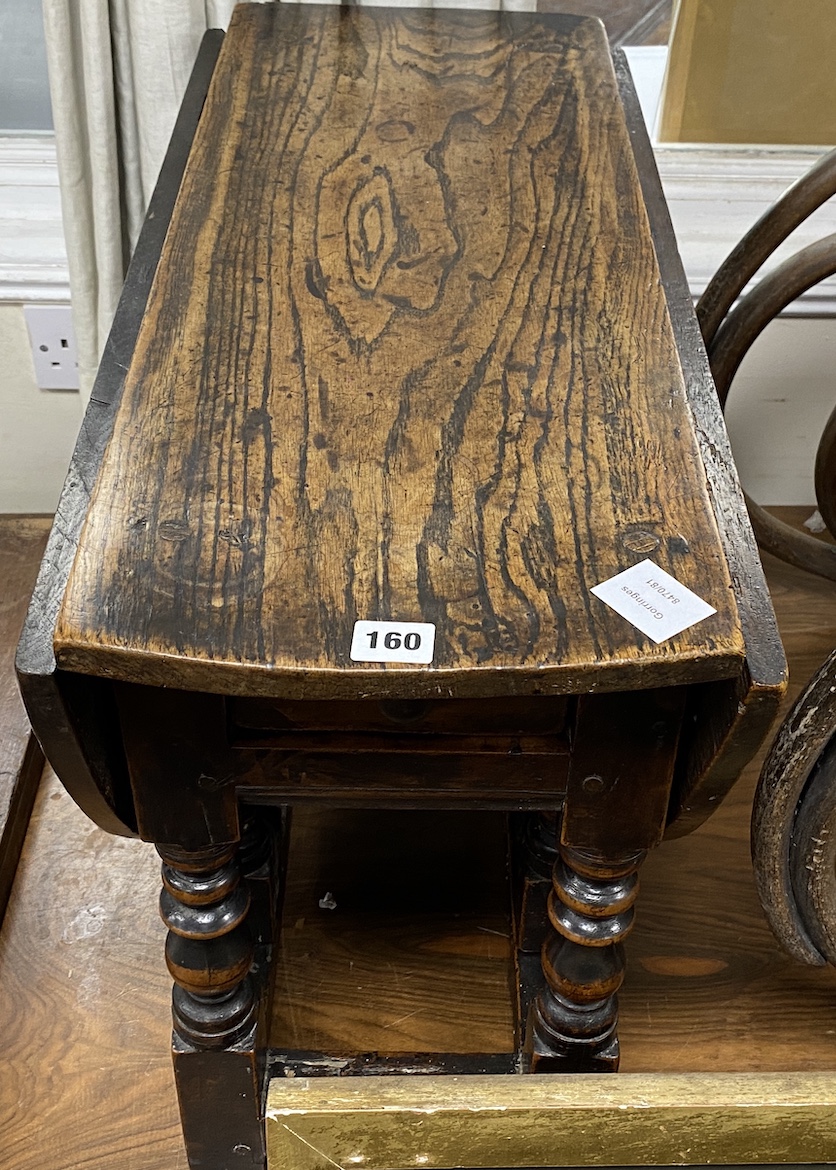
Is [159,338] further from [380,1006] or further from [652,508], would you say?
[380,1006]

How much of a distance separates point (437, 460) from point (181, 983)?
0.45 meters

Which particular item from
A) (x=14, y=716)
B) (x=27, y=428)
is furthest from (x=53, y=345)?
(x=14, y=716)

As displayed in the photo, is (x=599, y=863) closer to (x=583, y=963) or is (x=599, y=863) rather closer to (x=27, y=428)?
(x=583, y=963)

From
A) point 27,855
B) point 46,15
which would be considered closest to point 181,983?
point 27,855

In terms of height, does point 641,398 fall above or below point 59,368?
above

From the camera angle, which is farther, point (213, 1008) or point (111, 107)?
point (111, 107)

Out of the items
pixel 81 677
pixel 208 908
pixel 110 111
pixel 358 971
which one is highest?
pixel 110 111

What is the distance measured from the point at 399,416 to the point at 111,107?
72 centimetres

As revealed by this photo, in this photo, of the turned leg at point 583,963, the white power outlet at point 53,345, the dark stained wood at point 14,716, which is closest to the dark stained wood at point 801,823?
the turned leg at point 583,963

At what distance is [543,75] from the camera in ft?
3.67

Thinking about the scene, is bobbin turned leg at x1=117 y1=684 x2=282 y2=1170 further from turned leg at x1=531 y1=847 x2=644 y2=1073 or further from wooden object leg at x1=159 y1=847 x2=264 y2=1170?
turned leg at x1=531 y1=847 x2=644 y2=1073

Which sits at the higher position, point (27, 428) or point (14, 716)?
point (27, 428)

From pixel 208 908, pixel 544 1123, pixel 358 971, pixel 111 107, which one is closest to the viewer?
pixel 544 1123

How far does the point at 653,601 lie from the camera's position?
0.65m
